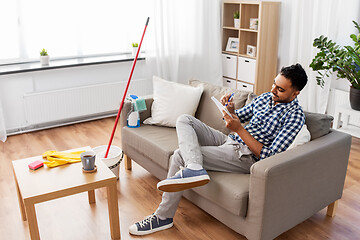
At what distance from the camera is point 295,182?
6.49 ft

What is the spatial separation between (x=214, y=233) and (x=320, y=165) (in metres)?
0.75

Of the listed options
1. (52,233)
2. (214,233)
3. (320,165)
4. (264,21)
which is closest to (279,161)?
(320,165)

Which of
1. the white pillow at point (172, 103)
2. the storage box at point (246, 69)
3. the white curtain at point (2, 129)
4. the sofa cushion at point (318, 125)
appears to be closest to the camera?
the sofa cushion at point (318, 125)

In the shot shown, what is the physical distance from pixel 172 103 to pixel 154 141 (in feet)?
1.35

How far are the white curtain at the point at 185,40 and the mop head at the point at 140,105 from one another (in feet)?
5.37

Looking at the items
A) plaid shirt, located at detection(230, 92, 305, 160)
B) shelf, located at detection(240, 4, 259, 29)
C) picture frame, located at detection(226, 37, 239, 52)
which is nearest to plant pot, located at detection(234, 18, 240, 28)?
shelf, located at detection(240, 4, 259, 29)

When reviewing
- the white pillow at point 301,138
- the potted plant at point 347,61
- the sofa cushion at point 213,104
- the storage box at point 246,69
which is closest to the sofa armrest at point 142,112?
the sofa cushion at point 213,104

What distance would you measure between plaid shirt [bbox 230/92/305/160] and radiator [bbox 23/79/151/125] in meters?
2.24

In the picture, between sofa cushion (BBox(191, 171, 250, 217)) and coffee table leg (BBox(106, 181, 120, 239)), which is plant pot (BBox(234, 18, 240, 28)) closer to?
sofa cushion (BBox(191, 171, 250, 217))

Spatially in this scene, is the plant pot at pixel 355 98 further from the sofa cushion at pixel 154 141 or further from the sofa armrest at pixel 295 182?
the sofa cushion at pixel 154 141

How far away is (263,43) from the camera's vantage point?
14.4ft

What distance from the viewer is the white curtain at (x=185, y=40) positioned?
14.4 ft

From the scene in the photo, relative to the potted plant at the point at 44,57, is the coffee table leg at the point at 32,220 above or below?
below

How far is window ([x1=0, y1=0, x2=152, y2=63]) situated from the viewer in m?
3.79
